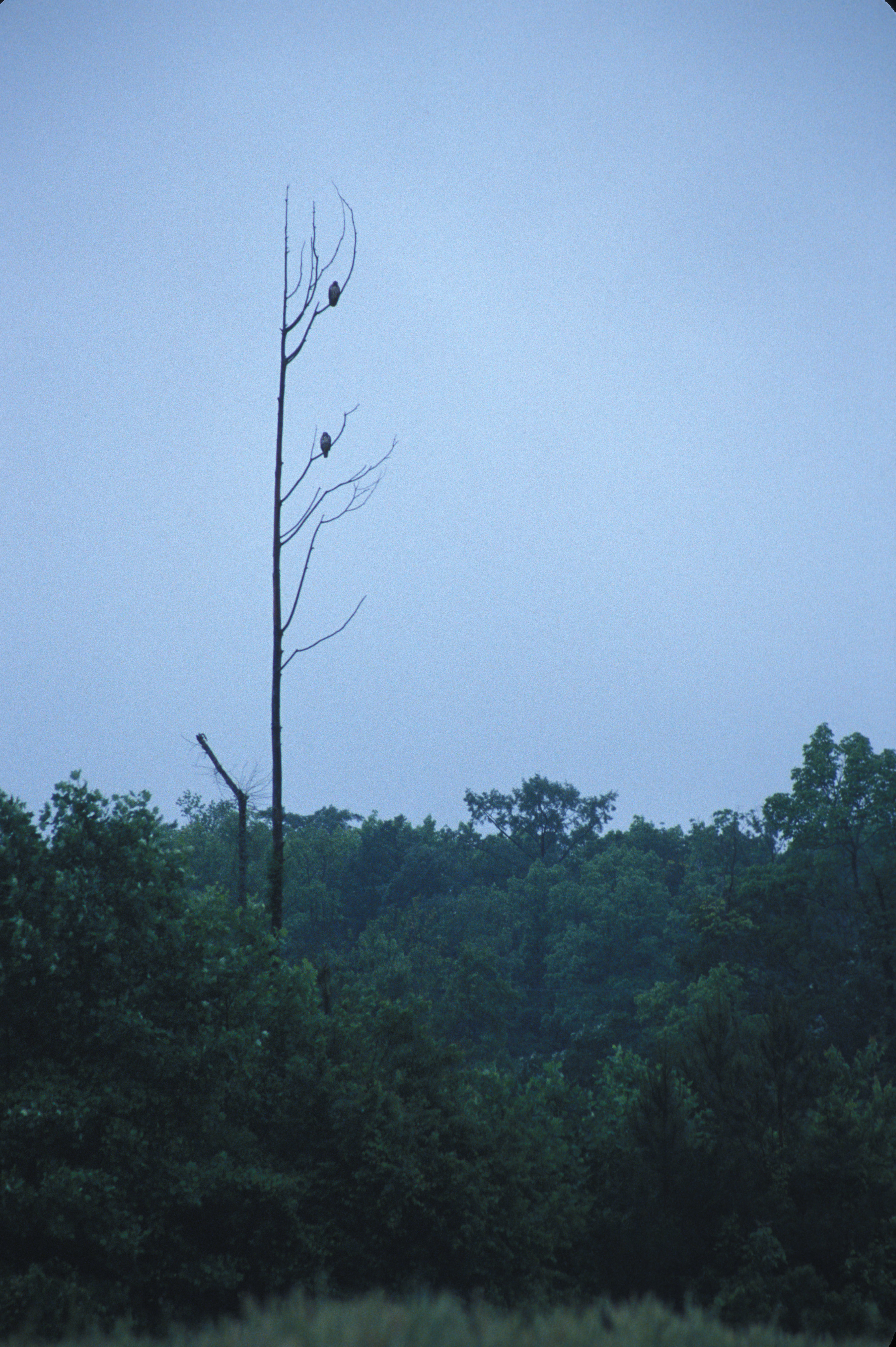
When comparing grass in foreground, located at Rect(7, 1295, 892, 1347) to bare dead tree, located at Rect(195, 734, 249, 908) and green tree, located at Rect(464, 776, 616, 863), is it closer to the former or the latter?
bare dead tree, located at Rect(195, 734, 249, 908)

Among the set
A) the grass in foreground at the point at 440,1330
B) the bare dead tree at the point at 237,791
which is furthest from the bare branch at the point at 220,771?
the grass in foreground at the point at 440,1330

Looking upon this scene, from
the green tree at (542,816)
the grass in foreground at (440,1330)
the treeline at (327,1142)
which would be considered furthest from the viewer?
the green tree at (542,816)

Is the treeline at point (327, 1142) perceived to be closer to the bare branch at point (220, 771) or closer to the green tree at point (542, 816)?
the bare branch at point (220, 771)

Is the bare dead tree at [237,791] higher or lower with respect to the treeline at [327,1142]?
higher

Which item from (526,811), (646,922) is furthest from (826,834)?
(526,811)

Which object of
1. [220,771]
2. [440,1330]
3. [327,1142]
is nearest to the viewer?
[440,1330]

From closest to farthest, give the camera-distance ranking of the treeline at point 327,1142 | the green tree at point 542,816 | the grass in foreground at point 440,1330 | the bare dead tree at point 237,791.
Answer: the grass in foreground at point 440,1330
the treeline at point 327,1142
the bare dead tree at point 237,791
the green tree at point 542,816

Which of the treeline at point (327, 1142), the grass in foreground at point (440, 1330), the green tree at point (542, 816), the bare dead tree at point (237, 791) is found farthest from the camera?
the green tree at point (542, 816)

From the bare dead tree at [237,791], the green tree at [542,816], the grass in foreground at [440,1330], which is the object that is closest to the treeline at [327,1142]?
the bare dead tree at [237,791]

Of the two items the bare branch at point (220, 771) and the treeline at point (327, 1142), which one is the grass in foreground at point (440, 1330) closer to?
the treeline at point (327, 1142)

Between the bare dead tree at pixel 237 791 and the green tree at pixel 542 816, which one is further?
the green tree at pixel 542 816

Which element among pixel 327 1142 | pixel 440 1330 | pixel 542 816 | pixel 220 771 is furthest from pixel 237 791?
pixel 542 816

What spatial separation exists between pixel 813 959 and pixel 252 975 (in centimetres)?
3323

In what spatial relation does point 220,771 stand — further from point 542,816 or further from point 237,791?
point 542,816
